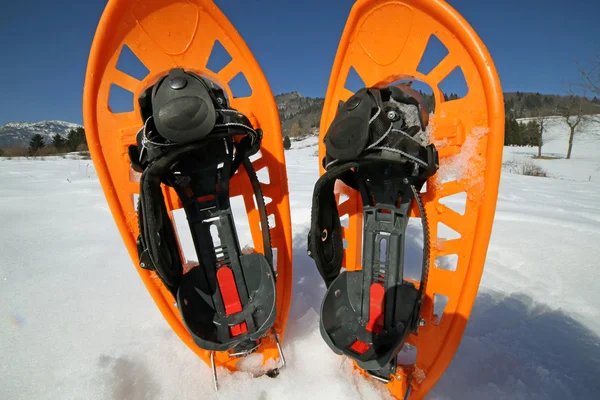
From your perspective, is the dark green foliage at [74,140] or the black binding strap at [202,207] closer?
the black binding strap at [202,207]

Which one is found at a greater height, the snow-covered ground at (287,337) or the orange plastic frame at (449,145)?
the orange plastic frame at (449,145)

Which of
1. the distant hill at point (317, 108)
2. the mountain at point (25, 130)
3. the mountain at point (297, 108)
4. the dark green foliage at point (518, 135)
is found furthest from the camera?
the mountain at point (25, 130)

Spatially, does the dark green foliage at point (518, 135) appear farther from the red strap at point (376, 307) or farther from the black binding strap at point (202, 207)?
the black binding strap at point (202, 207)

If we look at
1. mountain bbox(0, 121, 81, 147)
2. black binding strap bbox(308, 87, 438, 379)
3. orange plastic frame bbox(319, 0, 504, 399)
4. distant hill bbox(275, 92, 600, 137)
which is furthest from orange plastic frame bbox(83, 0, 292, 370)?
mountain bbox(0, 121, 81, 147)

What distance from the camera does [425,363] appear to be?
1.47 m

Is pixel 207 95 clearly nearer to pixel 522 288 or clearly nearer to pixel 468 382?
pixel 468 382

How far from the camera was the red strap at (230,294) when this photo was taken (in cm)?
168

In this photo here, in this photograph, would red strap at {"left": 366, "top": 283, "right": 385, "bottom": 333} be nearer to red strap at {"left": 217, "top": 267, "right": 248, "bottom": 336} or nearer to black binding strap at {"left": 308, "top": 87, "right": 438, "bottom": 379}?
black binding strap at {"left": 308, "top": 87, "right": 438, "bottom": 379}

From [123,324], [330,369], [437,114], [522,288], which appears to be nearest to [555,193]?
[522,288]

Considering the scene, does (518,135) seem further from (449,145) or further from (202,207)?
(202,207)

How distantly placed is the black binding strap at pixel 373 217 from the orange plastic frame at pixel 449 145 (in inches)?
5.1

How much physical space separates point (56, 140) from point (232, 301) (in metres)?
29.3

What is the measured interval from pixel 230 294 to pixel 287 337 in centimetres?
44

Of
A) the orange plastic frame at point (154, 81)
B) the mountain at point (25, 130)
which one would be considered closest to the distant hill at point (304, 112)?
the mountain at point (25, 130)
